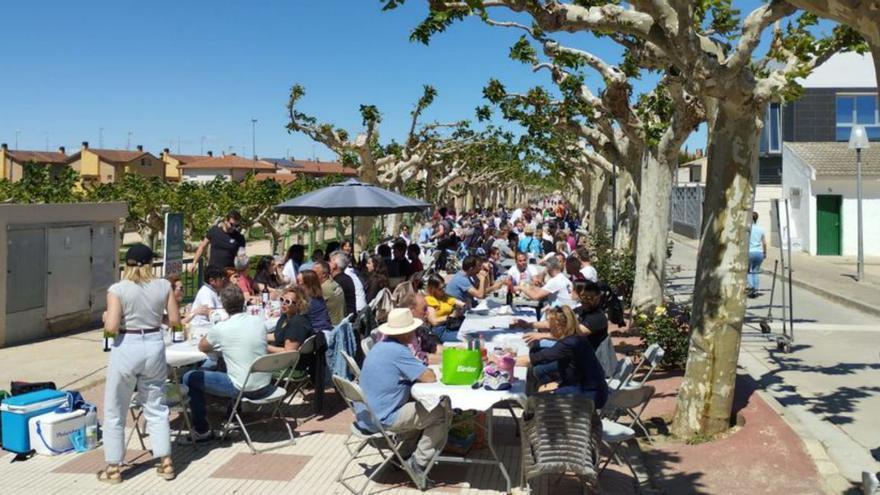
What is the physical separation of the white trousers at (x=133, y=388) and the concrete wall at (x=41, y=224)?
244 inches

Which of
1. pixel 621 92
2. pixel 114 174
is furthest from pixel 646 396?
pixel 114 174

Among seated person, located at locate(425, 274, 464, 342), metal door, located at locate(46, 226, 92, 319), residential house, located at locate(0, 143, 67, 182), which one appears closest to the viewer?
seated person, located at locate(425, 274, 464, 342)

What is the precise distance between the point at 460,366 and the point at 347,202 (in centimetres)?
588

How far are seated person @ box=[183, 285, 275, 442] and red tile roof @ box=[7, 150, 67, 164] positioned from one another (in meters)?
107

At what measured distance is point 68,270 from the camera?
1208 cm

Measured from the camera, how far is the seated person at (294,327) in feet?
23.0

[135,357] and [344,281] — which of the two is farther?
[344,281]

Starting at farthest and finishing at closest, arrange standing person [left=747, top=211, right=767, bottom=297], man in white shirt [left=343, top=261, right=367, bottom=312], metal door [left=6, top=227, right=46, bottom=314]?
standing person [left=747, top=211, right=767, bottom=297] → metal door [left=6, top=227, right=46, bottom=314] → man in white shirt [left=343, top=261, right=367, bottom=312]

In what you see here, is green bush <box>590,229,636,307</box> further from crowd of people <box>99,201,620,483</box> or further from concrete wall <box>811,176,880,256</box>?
concrete wall <box>811,176,880,256</box>

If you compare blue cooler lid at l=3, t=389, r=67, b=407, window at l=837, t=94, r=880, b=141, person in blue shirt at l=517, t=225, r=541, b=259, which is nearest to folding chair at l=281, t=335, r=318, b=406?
blue cooler lid at l=3, t=389, r=67, b=407

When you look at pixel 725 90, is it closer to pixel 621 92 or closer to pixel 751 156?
pixel 751 156

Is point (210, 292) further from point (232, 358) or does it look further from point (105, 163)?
point (105, 163)

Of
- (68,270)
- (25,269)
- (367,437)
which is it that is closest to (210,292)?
(367,437)

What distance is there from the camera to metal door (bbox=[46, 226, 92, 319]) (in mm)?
11734
